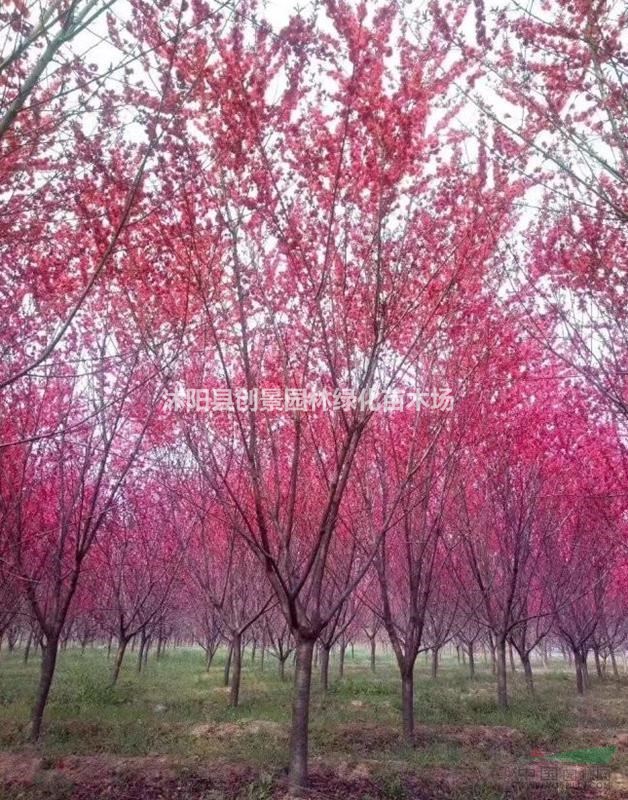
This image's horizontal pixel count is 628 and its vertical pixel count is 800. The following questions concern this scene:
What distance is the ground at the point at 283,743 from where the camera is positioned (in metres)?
6.14

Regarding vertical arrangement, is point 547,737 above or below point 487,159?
below

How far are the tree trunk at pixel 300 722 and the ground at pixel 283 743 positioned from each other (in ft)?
0.56

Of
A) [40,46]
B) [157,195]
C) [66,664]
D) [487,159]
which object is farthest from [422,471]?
[66,664]

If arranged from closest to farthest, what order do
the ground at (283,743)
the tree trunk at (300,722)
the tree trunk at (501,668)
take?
the tree trunk at (300,722)
the ground at (283,743)
the tree trunk at (501,668)

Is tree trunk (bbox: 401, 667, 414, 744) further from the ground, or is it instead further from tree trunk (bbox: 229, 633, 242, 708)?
tree trunk (bbox: 229, 633, 242, 708)

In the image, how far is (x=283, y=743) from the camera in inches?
340

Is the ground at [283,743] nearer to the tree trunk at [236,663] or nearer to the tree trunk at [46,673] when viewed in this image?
the tree trunk at [236,663]

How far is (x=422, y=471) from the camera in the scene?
813 centimetres

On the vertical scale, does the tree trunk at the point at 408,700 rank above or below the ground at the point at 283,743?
above

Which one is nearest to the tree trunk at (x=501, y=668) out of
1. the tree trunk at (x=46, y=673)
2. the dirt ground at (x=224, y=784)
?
the dirt ground at (x=224, y=784)

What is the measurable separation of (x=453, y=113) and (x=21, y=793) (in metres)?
8.07

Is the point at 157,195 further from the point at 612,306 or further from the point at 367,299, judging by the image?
the point at 612,306

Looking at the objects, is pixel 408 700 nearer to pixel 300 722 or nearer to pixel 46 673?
pixel 300 722

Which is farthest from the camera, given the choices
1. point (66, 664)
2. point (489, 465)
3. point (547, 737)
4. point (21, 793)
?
point (66, 664)
